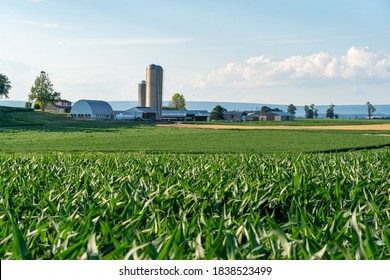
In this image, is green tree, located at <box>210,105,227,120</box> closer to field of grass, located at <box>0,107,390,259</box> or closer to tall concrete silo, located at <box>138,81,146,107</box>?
tall concrete silo, located at <box>138,81,146,107</box>

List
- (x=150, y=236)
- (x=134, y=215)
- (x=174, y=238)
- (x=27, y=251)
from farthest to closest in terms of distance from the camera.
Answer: (x=134, y=215)
(x=150, y=236)
(x=27, y=251)
(x=174, y=238)

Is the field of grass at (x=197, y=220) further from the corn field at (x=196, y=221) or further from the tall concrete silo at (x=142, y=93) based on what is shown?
the tall concrete silo at (x=142, y=93)

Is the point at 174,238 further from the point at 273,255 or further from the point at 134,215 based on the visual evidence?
the point at 134,215

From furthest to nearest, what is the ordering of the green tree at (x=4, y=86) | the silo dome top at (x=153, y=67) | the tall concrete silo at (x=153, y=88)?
1. the silo dome top at (x=153, y=67)
2. the tall concrete silo at (x=153, y=88)
3. the green tree at (x=4, y=86)

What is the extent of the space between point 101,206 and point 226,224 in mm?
1376

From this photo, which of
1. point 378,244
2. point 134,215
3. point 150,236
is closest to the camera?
point 378,244

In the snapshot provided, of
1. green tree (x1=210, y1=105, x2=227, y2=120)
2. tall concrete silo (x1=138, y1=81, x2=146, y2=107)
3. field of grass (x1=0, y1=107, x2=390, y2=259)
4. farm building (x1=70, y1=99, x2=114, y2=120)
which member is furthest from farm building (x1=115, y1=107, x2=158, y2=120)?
field of grass (x1=0, y1=107, x2=390, y2=259)

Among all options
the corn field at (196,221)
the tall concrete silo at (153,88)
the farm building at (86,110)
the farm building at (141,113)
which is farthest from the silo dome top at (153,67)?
the corn field at (196,221)

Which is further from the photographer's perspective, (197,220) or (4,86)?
(4,86)

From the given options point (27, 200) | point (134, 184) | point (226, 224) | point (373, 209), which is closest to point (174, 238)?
point (226, 224)

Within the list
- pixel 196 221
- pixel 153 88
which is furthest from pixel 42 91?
pixel 196 221

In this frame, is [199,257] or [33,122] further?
[33,122]

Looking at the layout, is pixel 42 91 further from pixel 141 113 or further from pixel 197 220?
pixel 197 220

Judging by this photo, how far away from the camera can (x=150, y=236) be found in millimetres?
3975
